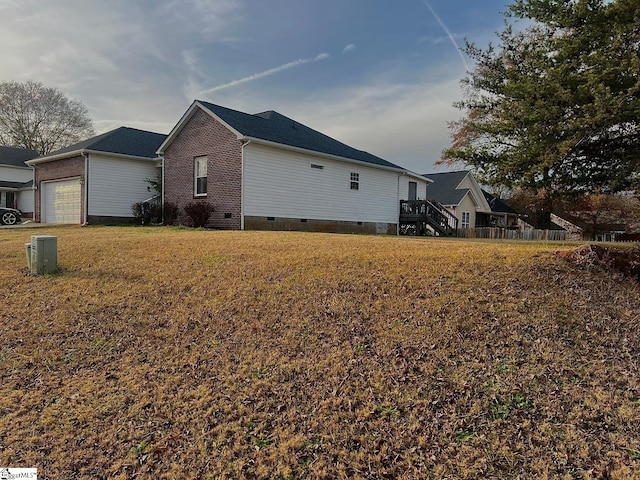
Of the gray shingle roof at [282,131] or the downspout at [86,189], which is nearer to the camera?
the gray shingle roof at [282,131]

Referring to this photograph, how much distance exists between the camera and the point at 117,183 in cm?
1905

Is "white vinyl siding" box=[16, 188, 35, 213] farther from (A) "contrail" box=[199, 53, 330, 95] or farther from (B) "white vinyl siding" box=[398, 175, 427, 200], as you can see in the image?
(B) "white vinyl siding" box=[398, 175, 427, 200]

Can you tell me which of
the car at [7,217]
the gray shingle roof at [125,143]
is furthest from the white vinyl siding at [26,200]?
the gray shingle roof at [125,143]

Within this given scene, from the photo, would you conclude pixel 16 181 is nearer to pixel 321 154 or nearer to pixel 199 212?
pixel 199 212

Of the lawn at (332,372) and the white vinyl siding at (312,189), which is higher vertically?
the white vinyl siding at (312,189)

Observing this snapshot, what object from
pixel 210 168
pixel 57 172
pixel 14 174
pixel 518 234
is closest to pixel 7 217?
pixel 57 172

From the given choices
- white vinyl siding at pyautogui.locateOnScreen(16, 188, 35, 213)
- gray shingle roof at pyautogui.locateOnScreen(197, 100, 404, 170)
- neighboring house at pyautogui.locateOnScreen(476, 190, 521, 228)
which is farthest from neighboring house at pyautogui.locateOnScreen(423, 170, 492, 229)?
white vinyl siding at pyautogui.locateOnScreen(16, 188, 35, 213)

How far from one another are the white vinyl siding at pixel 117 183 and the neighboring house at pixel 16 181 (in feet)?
44.0

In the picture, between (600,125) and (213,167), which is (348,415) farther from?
(213,167)

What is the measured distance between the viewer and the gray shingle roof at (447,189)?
2880 centimetres

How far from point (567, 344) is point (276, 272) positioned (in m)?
3.86

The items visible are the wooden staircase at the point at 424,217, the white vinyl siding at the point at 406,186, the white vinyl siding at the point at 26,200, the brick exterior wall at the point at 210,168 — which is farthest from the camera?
the white vinyl siding at the point at 26,200

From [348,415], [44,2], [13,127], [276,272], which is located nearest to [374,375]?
[348,415]

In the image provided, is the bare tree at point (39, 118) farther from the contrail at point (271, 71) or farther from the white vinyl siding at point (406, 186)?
the white vinyl siding at point (406, 186)
